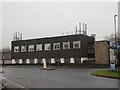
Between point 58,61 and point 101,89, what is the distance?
32.8 m

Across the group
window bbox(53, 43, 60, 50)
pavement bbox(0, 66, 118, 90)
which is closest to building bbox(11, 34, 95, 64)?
window bbox(53, 43, 60, 50)

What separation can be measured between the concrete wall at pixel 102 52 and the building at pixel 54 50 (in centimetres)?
398

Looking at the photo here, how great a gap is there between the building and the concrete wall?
13.1 ft

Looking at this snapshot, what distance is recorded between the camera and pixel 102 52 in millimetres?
36656

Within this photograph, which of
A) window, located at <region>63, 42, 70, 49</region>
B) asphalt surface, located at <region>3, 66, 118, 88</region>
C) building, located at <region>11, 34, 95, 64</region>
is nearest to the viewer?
asphalt surface, located at <region>3, 66, 118, 88</region>

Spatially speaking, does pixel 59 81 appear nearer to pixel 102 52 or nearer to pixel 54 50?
pixel 102 52

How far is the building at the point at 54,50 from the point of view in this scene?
4094cm

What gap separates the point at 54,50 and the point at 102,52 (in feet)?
42.0

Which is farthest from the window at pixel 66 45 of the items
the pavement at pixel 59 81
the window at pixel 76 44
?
the pavement at pixel 59 81

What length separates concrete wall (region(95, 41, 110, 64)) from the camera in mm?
36312

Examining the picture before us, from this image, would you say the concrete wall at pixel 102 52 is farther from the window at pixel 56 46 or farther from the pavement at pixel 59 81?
the pavement at pixel 59 81

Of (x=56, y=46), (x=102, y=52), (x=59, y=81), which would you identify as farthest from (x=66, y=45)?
(x=59, y=81)

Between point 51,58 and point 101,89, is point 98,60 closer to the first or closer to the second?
point 51,58

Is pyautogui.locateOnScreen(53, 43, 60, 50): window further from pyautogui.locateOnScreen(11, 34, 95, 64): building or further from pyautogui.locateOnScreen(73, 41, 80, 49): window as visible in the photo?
pyautogui.locateOnScreen(73, 41, 80, 49): window
